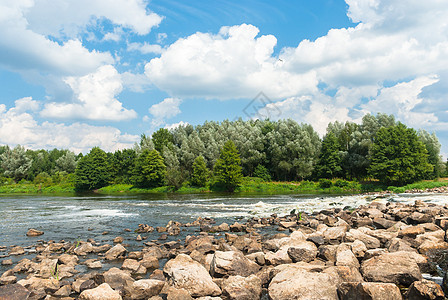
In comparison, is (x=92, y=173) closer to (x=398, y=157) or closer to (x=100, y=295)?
(x=398, y=157)

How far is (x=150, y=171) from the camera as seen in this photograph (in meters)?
72.1

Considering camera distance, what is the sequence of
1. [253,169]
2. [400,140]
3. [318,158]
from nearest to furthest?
[400,140]
[318,158]
[253,169]

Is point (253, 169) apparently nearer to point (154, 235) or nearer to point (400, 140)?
point (400, 140)

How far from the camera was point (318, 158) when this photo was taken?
71.3m

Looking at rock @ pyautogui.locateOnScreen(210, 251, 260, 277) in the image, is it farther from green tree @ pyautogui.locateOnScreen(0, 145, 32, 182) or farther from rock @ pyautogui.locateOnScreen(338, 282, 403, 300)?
green tree @ pyautogui.locateOnScreen(0, 145, 32, 182)

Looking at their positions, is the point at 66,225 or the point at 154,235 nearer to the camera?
the point at 154,235

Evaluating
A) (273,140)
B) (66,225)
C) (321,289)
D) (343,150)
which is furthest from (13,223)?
(343,150)

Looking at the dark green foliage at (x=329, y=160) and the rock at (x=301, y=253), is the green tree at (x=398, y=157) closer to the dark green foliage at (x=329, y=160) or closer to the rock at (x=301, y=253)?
the dark green foliage at (x=329, y=160)

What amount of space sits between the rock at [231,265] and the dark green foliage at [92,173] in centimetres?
7729

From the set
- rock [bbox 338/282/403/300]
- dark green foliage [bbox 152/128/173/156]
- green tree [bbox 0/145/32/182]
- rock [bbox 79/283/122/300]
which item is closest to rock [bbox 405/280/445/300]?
rock [bbox 338/282/403/300]

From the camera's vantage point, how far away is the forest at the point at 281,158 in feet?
192

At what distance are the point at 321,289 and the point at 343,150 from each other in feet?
234

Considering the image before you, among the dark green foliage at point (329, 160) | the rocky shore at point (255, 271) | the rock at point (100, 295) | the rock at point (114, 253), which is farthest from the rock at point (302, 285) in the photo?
the dark green foliage at point (329, 160)

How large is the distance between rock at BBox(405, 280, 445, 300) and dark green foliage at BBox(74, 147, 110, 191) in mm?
81037
